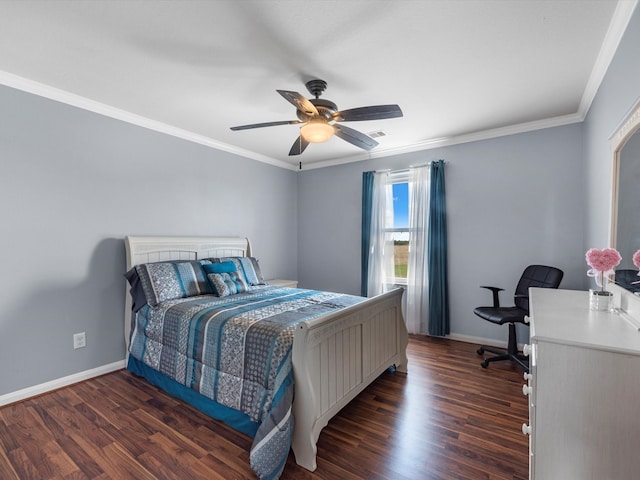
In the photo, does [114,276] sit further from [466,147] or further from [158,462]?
[466,147]

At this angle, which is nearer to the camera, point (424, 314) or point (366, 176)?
point (424, 314)

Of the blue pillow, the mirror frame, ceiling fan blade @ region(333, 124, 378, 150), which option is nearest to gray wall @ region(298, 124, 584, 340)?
the mirror frame

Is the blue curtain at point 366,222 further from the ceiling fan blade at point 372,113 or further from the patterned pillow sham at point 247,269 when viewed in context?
the ceiling fan blade at point 372,113

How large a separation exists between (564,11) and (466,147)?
2.11 m

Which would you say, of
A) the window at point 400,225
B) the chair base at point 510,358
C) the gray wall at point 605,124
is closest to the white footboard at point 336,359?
the chair base at point 510,358

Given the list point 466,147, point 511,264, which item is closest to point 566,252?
point 511,264

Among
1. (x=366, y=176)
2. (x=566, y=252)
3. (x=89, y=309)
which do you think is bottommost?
(x=89, y=309)

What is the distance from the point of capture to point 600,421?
1.08 metres

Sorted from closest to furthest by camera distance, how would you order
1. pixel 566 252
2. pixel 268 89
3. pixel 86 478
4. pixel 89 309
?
pixel 86 478
pixel 268 89
pixel 89 309
pixel 566 252

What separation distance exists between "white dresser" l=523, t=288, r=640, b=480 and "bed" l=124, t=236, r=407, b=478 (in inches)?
42.7

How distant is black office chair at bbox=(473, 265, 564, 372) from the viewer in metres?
2.92

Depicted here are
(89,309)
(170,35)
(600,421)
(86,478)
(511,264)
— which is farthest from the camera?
(511,264)

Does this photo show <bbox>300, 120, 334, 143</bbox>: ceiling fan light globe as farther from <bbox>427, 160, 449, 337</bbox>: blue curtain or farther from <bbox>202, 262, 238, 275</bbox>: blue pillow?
<bbox>427, 160, 449, 337</bbox>: blue curtain

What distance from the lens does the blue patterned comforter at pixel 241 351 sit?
1689 mm
